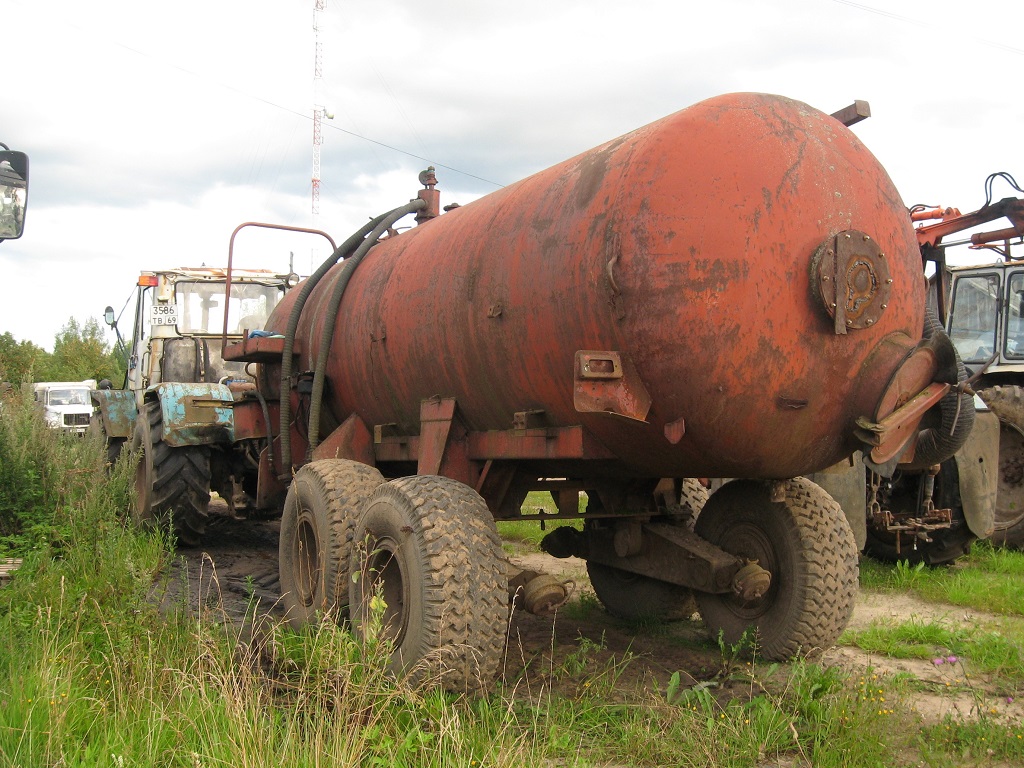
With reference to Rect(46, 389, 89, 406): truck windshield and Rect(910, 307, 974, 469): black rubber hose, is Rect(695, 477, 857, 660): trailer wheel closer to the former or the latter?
Rect(910, 307, 974, 469): black rubber hose

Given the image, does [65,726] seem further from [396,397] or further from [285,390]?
[285,390]

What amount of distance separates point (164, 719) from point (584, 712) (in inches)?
63.4

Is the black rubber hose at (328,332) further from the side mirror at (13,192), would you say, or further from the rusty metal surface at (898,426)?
the rusty metal surface at (898,426)

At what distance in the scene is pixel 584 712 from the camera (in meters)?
3.75

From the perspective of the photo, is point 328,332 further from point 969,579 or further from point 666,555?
point 969,579

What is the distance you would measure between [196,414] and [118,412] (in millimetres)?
2317

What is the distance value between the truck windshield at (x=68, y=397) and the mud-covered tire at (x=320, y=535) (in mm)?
20072

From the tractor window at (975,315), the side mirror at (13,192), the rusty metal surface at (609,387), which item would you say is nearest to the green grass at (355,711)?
the rusty metal surface at (609,387)

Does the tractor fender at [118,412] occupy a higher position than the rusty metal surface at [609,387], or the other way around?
the rusty metal surface at [609,387]

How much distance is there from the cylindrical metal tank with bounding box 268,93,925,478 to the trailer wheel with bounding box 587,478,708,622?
1.58 meters

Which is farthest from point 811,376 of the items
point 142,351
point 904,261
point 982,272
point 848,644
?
point 142,351

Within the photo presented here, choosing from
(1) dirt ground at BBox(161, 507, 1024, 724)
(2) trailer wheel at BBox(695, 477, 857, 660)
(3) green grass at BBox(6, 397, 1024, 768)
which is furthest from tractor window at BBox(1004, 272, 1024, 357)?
(3) green grass at BBox(6, 397, 1024, 768)

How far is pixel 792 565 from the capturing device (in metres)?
4.40

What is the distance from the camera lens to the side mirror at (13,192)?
367 centimetres
